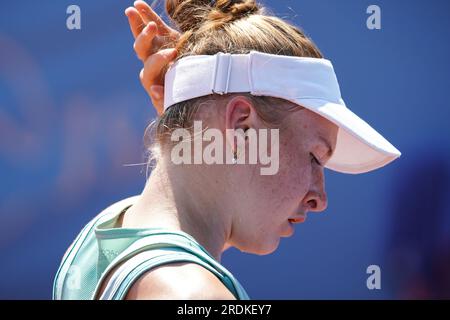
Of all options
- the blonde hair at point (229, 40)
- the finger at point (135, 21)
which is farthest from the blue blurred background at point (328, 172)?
the blonde hair at point (229, 40)

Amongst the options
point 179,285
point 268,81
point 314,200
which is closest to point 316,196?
point 314,200

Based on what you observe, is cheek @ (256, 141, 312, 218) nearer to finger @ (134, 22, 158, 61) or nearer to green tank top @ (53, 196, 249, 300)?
green tank top @ (53, 196, 249, 300)

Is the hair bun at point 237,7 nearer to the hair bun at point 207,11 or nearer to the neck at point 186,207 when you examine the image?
Result: the hair bun at point 207,11

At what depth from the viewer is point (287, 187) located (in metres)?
1.27

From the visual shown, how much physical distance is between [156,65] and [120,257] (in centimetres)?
46

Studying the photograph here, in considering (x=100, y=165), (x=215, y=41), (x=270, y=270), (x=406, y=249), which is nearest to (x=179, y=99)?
(x=215, y=41)

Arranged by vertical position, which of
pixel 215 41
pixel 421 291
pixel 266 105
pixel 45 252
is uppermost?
pixel 215 41

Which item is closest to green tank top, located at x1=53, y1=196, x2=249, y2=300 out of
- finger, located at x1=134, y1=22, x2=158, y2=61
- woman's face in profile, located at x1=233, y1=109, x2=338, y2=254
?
woman's face in profile, located at x1=233, y1=109, x2=338, y2=254

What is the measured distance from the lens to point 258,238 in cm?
127

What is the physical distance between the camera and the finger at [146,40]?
1.38 meters

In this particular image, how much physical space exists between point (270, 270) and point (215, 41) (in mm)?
1351

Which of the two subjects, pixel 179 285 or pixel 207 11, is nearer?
pixel 179 285

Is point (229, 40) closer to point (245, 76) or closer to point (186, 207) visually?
point (245, 76)

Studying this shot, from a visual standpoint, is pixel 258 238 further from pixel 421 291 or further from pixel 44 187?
pixel 421 291
